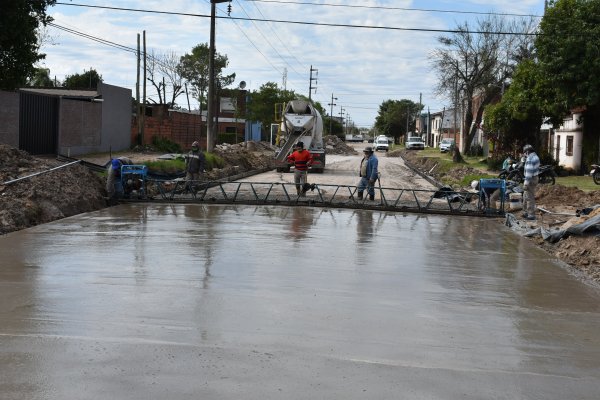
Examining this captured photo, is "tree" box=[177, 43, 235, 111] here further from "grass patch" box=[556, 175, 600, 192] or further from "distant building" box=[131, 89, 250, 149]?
"grass patch" box=[556, 175, 600, 192]

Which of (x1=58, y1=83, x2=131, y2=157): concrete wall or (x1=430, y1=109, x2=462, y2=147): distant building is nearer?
(x1=58, y1=83, x2=131, y2=157): concrete wall

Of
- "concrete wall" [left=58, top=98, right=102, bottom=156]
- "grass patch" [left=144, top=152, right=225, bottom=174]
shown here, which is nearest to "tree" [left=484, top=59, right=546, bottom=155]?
"grass patch" [left=144, top=152, right=225, bottom=174]

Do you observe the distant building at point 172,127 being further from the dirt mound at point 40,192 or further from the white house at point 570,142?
the dirt mound at point 40,192

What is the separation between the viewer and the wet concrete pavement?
5.89 meters

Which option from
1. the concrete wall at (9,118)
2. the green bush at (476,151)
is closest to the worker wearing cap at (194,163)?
the concrete wall at (9,118)

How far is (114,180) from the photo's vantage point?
20.2 metres

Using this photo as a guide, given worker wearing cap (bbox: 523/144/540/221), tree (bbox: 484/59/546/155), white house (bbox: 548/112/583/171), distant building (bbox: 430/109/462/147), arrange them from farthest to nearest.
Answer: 1. distant building (bbox: 430/109/462/147)
2. white house (bbox: 548/112/583/171)
3. tree (bbox: 484/59/546/155)
4. worker wearing cap (bbox: 523/144/540/221)

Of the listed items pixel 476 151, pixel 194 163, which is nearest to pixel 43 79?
pixel 476 151

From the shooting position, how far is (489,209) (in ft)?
65.2

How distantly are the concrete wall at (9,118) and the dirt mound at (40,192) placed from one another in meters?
7.90

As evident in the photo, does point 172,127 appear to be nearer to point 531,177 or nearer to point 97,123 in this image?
point 97,123

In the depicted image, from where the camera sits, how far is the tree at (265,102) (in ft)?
251

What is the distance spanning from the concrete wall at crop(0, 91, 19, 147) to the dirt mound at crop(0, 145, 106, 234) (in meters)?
7.90

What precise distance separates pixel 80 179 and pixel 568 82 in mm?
21696
